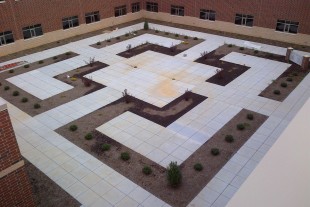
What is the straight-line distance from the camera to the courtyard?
14594 mm

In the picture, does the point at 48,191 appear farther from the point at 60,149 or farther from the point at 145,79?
the point at 145,79

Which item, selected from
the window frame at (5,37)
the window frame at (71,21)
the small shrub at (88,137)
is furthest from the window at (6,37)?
the small shrub at (88,137)

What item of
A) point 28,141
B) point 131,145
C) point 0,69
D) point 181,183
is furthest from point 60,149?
point 0,69

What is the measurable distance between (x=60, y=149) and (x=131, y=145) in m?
4.01

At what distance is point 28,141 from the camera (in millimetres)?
17625

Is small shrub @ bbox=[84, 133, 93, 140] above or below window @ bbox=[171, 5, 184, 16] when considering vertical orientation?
below

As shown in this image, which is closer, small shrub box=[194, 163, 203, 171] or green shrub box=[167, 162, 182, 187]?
green shrub box=[167, 162, 182, 187]

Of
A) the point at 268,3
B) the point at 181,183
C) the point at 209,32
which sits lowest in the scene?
the point at 181,183

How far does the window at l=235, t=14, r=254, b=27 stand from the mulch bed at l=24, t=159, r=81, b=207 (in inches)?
1086

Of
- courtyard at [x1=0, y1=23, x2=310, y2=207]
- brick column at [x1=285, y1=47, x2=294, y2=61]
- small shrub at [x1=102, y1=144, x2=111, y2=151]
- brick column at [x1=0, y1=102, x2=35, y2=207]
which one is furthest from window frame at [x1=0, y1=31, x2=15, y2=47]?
brick column at [x1=285, y1=47, x2=294, y2=61]

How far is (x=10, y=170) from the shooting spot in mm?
11125

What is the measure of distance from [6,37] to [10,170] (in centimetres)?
2255

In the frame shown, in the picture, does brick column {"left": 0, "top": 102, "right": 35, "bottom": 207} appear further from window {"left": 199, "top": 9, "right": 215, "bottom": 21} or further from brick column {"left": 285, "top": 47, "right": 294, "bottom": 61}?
window {"left": 199, "top": 9, "right": 215, "bottom": 21}

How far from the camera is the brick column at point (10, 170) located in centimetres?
1047
